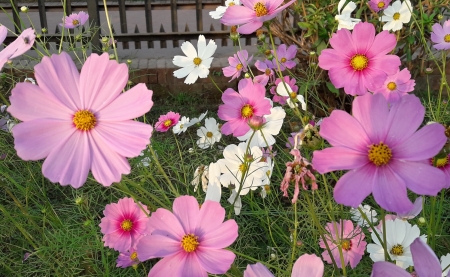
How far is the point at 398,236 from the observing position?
2.86 feet

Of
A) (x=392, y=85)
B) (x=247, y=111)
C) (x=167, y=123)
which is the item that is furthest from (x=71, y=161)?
(x=167, y=123)

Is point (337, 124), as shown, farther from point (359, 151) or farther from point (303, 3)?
point (303, 3)

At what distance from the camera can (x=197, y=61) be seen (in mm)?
1357

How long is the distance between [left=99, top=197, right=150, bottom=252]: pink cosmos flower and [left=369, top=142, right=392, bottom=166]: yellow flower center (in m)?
0.50

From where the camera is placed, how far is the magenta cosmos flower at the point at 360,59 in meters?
0.70

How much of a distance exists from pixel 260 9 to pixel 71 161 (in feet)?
1.50

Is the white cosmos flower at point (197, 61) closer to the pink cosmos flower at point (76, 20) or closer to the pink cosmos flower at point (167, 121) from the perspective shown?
the pink cosmos flower at point (167, 121)

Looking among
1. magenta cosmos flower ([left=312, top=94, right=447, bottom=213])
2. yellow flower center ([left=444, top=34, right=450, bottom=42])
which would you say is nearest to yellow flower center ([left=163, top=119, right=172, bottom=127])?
yellow flower center ([left=444, top=34, right=450, bottom=42])

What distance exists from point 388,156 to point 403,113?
45 millimetres

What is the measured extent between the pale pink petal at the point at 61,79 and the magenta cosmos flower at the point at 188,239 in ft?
0.51

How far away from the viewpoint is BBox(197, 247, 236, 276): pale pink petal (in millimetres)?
511

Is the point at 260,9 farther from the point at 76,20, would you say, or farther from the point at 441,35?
the point at 76,20

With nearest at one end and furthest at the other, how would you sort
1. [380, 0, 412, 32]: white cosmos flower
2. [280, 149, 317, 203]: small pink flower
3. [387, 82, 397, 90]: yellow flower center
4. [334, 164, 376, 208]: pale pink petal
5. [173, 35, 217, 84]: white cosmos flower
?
[334, 164, 376, 208]: pale pink petal
[280, 149, 317, 203]: small pink flower
[387, 82, 397, 90]: yellow flower center
[173, 35, 217, 84]: white cosmos flower
[380, 0, 412, 32]: white cosmos flower

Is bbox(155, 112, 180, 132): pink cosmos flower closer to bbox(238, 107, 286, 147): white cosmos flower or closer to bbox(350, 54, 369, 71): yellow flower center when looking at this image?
bbox(238, 107, 286, 147): white cosmos flower
